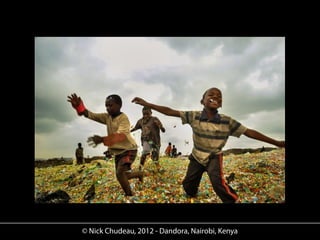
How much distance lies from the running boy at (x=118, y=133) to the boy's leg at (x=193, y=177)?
94 cm

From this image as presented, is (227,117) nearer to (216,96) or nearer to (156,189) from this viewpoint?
(216,96)

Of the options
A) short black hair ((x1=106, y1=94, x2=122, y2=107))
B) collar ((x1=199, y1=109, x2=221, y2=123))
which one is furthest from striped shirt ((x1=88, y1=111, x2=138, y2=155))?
collar ((x1=199, y1=109, x2=221, y2=123))

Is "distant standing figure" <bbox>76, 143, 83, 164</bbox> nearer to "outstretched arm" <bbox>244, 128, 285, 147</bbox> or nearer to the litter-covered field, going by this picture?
the litter-covered field

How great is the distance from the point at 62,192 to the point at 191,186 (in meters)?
2.32

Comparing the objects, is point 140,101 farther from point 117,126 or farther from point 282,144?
point 282,144

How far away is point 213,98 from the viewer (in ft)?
24.2

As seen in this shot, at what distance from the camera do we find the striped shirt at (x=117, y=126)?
743 cm

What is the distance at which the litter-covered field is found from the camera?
24.4 ft

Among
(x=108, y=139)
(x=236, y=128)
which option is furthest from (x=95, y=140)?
(x=236, y=128)

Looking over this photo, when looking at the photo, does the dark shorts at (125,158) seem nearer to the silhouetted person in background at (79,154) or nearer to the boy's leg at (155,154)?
the boy's leg at (155,154)

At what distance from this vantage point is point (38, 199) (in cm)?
755

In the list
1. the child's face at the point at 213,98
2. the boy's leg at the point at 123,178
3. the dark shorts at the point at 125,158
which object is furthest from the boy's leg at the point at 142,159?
the child's face at the point at 213,98

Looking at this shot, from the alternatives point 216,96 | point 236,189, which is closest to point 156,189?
point 236,189

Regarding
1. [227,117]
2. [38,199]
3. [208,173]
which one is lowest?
[38,199]
